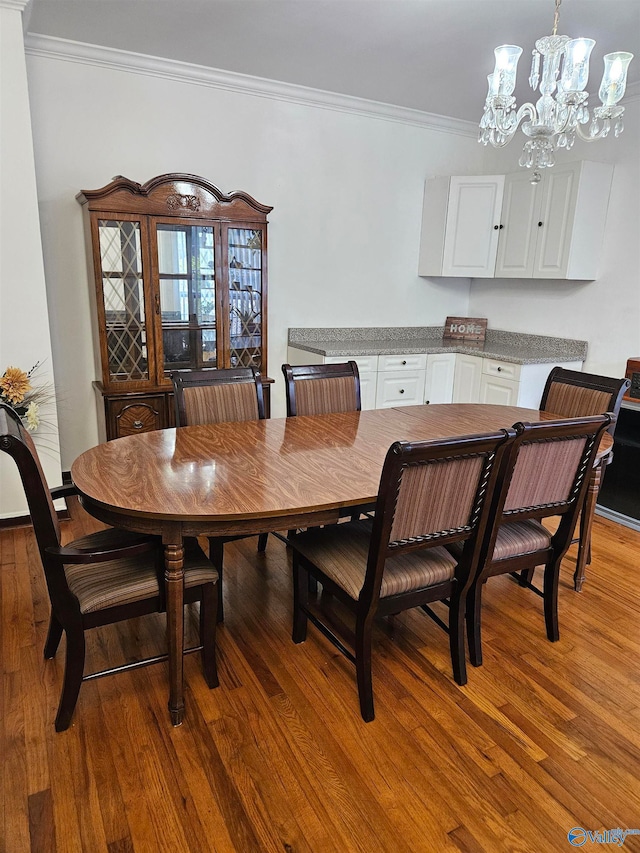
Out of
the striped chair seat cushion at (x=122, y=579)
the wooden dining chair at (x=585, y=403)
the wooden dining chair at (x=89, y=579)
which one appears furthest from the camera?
the wooden dining chair at (x=585, y=403)

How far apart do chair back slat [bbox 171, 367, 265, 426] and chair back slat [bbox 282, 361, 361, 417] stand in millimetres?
175

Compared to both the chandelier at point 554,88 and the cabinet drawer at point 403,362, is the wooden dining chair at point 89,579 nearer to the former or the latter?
the chandelier at point 554,88

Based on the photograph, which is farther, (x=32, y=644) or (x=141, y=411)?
(x=141, y=411)

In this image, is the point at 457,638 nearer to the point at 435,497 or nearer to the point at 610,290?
the point at 435,497

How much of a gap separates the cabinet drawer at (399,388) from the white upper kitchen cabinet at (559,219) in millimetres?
1106

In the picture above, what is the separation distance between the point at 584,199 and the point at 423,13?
178cm

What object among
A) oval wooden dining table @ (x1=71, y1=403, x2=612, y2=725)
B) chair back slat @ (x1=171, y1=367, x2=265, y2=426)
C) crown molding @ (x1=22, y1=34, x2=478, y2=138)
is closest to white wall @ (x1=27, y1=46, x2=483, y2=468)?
crown molding @ (x1=22, y1=34, x2=478, y2=138)

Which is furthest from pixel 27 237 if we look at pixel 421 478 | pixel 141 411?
pixel 421 478

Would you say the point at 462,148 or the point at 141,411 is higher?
the point at 462,148

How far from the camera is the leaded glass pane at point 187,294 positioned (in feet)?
11.2

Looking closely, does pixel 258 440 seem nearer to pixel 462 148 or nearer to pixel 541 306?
pixel 541 306

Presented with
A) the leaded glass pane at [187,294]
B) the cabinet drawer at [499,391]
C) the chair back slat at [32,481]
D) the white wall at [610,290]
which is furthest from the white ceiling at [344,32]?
the chair back slat at [32,481]

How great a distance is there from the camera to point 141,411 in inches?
136

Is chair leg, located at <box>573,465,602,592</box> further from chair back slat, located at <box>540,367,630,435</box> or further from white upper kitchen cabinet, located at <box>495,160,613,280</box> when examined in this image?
white upper kitchen cabinet, located at <box>495,160,613,280</box>
